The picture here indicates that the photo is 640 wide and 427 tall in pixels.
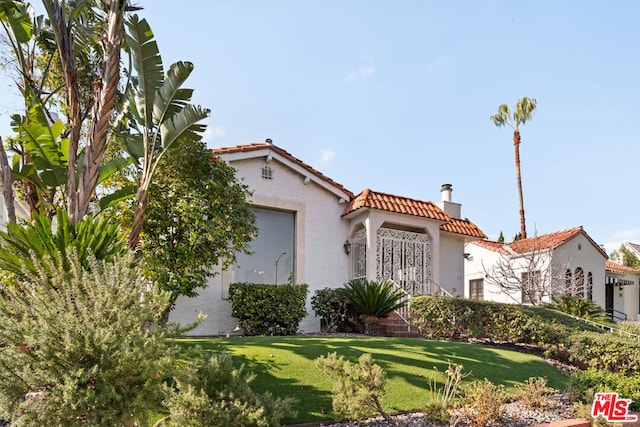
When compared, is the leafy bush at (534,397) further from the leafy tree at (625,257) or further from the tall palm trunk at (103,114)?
the leafy tree at (625,257)

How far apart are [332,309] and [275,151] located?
5.47 m

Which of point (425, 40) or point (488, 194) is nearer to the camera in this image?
point (425, 40)

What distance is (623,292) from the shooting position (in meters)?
28.5

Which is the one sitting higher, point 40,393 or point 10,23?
point 10,23

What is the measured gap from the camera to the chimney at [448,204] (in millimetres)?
19062

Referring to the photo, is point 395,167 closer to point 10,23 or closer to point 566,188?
point 566,188

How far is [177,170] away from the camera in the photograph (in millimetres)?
10766

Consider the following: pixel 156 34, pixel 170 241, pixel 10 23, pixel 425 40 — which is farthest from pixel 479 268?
pixel 10 23

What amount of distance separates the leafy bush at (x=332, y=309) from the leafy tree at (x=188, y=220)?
4.12 meters

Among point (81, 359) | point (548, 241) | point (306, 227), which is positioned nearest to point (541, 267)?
point (548, 241)

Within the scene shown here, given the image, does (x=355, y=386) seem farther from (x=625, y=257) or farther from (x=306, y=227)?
(x=625, y=257)

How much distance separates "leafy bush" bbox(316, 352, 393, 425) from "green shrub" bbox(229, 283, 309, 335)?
716 centimetres

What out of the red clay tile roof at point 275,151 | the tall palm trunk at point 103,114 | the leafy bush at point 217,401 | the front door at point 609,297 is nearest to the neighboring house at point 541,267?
the front door at point 609,297

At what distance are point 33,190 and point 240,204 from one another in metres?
4.50
